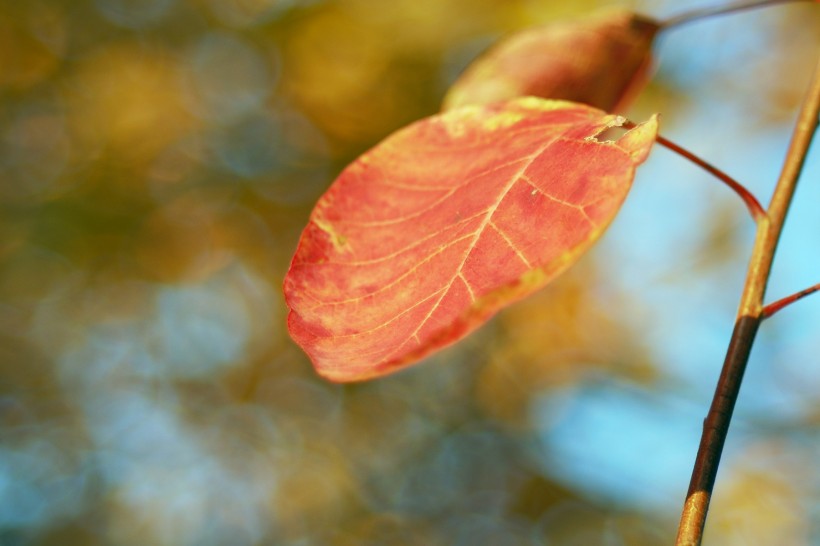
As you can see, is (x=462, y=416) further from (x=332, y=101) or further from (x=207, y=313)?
(x=332, y=101)

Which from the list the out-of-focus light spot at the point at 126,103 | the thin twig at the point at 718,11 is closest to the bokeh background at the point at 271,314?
the out-of-focus light spot at the point at 126,103

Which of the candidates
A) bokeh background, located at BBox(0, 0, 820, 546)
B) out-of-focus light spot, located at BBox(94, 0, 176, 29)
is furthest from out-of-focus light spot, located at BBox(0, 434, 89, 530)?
out-of-focus light spot, located at BBox(94, 0, 176, 29)

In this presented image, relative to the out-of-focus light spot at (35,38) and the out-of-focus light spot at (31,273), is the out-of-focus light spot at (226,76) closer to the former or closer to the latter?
the out-of-focus light spot at (35,38)

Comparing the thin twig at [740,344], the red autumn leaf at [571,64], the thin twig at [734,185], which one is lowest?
the thin twig at [740,344]

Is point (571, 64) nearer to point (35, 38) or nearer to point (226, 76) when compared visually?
point (226, 76)

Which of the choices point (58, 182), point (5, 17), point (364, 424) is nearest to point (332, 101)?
point (58, 182)

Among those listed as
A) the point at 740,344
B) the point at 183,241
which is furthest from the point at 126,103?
the point at 740,344
